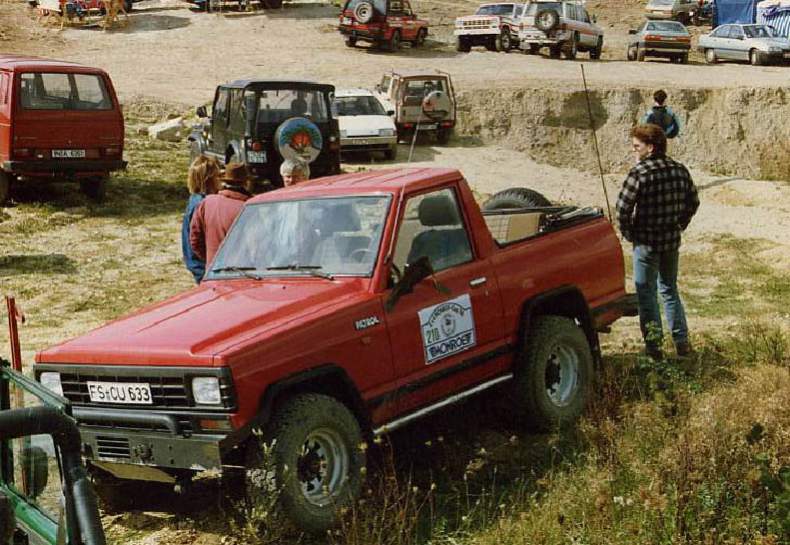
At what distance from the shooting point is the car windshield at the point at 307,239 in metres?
6.84

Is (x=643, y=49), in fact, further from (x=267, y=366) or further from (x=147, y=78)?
(x=267, y=366)

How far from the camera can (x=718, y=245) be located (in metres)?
16.3

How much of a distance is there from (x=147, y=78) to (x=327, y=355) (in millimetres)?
27645

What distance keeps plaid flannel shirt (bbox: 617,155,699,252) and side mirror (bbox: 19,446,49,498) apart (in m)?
5.88

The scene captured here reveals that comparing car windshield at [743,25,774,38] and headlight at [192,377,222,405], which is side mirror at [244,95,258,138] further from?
car windshield at [743,25,774,38]

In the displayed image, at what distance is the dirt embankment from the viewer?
30.5 metres

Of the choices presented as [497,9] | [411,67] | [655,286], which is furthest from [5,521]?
[497,9]

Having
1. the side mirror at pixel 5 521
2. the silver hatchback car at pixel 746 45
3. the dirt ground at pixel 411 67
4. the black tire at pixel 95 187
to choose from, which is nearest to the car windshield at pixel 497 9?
the dirt ground at pixel 411 67

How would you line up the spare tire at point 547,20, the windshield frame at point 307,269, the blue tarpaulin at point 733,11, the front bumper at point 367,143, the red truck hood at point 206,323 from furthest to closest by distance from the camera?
the blue tarpaulin at point 733,11, the spare tire at point 547,20, the front bumper at point 367,143, the windshield frame at point 307,269, the red truck hood at point 206,323

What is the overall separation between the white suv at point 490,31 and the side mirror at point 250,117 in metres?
21.7

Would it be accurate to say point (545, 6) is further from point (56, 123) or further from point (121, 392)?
point (121, 392)

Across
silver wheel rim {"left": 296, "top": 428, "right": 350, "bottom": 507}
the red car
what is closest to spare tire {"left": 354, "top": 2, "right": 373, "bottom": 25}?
the red car

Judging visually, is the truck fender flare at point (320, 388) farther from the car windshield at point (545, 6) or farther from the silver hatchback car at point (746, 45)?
the silver hatchback car at point (746, 45)

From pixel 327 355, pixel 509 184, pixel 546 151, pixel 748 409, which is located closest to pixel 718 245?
pixel 509 184
